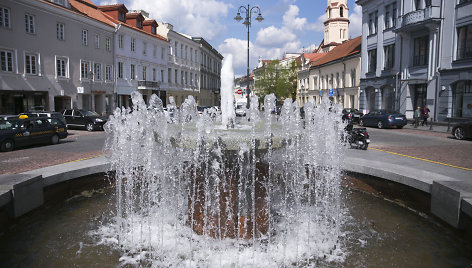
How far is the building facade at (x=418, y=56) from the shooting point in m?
26.1

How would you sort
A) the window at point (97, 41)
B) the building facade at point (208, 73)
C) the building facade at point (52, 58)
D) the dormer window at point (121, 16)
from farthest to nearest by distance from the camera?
the building facade at point (208, 73)
the dormer window at point (121, 16)
the window at point (97, 41)
the building facade at point (52, 58)

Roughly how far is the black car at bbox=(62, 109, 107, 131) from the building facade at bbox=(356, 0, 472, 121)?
2581cm

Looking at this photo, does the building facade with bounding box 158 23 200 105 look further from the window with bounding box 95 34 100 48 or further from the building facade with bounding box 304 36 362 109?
the building facade with bounding box 304 36 362 109

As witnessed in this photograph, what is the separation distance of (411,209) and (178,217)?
4248 mm

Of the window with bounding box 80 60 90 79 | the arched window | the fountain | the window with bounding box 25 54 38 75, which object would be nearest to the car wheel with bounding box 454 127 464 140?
the arched window

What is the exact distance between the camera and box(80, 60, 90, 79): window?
31.3m

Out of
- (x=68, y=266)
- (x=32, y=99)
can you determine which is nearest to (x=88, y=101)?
(x=32, y=99)

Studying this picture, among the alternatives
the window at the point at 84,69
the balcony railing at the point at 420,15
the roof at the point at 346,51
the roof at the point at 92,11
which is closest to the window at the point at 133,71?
the roof at the point at 92,11

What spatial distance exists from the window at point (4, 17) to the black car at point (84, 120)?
23.3ft

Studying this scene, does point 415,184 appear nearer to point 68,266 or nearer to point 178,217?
point 178,217

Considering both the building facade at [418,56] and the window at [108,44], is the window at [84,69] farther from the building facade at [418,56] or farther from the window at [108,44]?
the building facade at [418,56]

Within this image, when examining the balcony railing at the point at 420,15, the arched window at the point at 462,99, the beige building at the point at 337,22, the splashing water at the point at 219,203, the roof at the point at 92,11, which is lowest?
the splashing water at the point at 219,203

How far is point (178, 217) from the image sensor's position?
628 cm

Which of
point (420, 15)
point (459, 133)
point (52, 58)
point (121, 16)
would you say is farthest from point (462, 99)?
point (121, 16)
